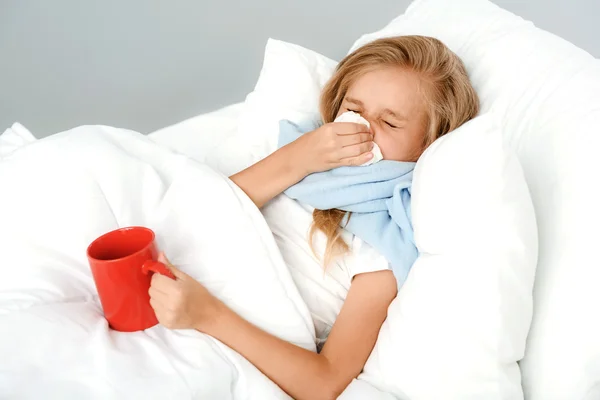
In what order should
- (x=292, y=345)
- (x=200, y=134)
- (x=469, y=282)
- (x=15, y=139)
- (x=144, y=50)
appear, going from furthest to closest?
(x=144, y=50) < (x=200, y=134) < (x=15, y=139) < (x=292, y=345) < (x=469, y=282)

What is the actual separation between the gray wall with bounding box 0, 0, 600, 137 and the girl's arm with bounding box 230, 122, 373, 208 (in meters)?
0.92

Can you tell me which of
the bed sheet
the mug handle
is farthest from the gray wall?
the mug handle

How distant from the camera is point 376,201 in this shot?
940 mm

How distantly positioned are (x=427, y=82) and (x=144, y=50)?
1218mm

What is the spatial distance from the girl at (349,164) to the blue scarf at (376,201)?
2 centimetres

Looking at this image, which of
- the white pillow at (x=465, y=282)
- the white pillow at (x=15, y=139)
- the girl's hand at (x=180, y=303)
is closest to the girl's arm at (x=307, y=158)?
the white pillow at (x=465, y=282)

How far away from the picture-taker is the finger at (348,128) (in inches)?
36.8

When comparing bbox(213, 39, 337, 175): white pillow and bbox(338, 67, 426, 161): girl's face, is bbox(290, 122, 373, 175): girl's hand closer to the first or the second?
bbox(338, 67, 426, 161): girl's face

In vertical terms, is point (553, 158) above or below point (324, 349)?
above

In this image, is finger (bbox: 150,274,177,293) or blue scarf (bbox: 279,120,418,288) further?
blue scarf (bbox: 279,120,418,288)

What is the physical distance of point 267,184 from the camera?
1.03m

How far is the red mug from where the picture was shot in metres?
0.74

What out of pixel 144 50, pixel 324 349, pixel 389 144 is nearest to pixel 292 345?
pixel 324 349

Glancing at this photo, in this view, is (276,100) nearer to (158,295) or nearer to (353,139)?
(353,139)
